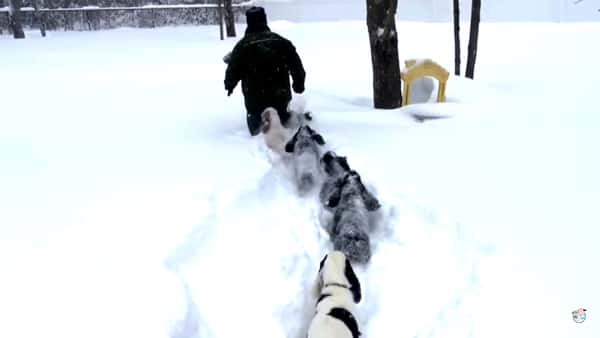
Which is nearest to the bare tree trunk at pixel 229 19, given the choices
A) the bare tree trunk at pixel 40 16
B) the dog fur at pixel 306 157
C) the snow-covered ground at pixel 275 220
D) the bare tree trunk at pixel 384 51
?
the bare tree trunk at pixel 40 16

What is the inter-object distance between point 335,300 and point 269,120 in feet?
9.91

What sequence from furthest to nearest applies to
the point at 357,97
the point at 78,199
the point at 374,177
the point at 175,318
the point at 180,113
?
the point at 357,97 < the point at 180,113 < the point at 374,177 < the point at 78,199 < the point at 175,318

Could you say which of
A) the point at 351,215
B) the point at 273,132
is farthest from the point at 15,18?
the point at 351,215

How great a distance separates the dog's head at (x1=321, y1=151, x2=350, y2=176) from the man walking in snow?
144cm

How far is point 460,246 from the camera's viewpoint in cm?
338

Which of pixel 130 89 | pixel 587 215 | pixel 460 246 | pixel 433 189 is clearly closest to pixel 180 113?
pixel 130 89

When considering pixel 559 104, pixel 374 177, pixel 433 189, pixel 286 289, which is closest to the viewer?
pixel 286 289

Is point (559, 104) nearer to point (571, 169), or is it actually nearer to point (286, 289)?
point (571, 169)

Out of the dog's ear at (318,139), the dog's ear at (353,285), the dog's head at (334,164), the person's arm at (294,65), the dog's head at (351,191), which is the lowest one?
the dog's ear at (353,285)

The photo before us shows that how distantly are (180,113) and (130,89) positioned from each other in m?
2.24

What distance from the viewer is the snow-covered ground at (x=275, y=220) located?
2721 mm

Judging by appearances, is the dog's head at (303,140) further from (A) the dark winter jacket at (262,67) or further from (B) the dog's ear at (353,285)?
(B) the dog's ear at (353,285)

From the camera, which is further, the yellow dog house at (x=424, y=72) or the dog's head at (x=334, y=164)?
the yellow dog house at (x=424, y=72)

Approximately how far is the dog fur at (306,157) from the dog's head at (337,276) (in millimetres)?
1500
